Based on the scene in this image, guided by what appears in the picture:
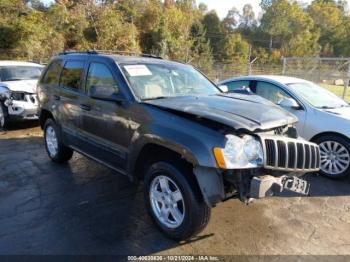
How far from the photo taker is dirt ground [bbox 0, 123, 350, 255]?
137 inches

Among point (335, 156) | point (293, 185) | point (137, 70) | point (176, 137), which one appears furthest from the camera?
point (335, 156)

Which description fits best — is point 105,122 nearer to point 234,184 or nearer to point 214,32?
point 234,184

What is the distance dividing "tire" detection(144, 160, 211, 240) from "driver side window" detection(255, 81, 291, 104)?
338 cm

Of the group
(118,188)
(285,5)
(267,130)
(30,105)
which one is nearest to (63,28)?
(30,105)

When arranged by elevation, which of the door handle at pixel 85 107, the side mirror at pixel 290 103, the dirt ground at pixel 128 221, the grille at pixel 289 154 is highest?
the door handle at pixel 85 107

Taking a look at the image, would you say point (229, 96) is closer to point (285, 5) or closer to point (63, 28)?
point (63, 28)

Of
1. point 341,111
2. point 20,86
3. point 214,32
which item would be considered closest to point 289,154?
point 341,111

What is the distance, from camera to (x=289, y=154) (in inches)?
132

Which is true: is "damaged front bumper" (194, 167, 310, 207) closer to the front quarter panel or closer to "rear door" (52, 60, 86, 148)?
Answer: the front quarter panel

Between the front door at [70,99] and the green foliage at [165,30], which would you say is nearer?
the front door at [70,99]

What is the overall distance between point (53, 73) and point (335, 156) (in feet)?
15.7

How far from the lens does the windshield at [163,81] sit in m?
4.11

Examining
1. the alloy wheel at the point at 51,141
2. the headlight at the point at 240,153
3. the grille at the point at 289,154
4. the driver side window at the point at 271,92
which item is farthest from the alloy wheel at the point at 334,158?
the alloy wheel at the point at 51,141

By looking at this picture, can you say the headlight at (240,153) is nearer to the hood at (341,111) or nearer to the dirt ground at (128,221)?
the dirt ground at (128,221)
